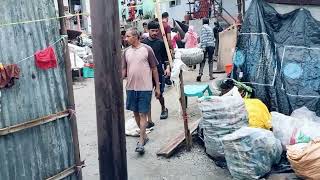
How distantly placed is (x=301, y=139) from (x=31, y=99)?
11.9 feet

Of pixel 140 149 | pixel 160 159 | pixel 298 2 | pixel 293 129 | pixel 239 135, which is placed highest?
pixel 298 2

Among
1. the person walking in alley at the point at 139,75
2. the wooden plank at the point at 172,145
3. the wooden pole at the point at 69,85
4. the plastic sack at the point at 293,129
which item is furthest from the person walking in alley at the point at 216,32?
the wooden pole at the point at 69,85

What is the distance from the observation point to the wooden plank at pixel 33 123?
3517 mm

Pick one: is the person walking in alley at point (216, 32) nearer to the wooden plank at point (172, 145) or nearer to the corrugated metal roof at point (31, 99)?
the wooden plank at point (172, 145)

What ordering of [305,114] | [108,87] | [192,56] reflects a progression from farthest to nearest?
[192,56], [305,114], [108,87]

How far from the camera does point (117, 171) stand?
3918mm

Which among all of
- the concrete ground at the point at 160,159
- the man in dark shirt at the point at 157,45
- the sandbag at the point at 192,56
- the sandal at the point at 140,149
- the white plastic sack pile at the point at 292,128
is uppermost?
the man in dark shirt at the point at 157,45

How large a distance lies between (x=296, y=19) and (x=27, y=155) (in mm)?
5114

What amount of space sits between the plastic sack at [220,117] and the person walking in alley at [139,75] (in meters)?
0.97

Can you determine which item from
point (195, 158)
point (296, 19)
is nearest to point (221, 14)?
point (296, 19)

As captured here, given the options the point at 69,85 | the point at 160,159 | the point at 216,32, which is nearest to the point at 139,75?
the point at 160,159

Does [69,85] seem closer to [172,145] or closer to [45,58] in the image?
[45,58]

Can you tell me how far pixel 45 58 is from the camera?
3.80m

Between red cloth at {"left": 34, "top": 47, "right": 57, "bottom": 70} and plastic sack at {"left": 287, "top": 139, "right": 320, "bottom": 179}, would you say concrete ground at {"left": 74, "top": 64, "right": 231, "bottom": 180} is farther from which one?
red cloth at {"left": 34, "top": 47, "right": 57, "bottom": 70}
